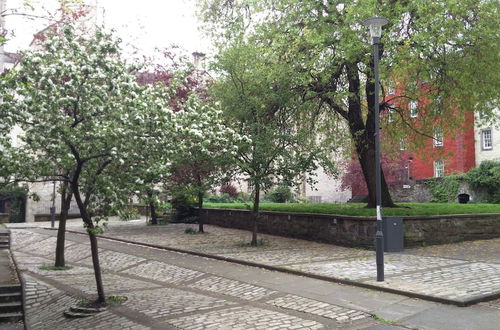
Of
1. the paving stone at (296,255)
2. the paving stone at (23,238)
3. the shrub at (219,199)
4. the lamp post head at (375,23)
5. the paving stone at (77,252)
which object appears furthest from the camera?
the shrub at (219,199)

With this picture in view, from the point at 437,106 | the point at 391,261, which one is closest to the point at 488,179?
the point at 437,106

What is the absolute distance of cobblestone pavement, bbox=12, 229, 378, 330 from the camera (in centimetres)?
739

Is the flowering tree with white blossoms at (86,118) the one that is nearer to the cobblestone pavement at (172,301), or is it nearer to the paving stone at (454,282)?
the cobblestone pavement at (172,301)

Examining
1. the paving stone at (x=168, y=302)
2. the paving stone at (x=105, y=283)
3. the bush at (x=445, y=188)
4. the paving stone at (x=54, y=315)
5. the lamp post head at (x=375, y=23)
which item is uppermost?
the lamp post head at (x=375, y=23)

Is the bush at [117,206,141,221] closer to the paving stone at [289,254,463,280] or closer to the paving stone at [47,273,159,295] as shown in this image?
the paving stone at [47,273,159,295]

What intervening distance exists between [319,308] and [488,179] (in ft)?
90.5

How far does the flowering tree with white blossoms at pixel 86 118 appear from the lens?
7410mm

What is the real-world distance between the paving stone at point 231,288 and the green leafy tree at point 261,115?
15.3 ft

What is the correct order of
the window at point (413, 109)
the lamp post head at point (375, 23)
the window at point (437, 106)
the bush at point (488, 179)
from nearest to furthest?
the lamp post head at point (375, 23) < the window at point (437, 106) < the window at point (413, 109) < the bush at point (488, 179)

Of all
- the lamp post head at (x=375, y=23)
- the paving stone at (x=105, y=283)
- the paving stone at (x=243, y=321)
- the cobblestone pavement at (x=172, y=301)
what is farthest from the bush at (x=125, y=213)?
the lamp post head at (x=375, y=23)

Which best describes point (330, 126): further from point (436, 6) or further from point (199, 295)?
point (199, 295)

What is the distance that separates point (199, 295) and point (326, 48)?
9.34m

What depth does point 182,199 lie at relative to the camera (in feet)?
86.4

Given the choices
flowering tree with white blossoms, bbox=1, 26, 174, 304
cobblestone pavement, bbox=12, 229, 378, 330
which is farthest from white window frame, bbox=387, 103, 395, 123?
flowering tree with white blossoms, bbox=1, 26, 174, 304
